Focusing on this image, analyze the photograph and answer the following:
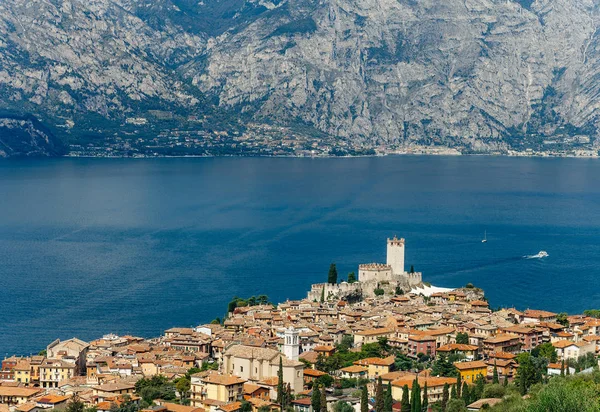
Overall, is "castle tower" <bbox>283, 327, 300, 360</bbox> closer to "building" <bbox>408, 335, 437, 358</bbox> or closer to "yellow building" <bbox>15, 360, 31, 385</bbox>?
"building" <bbox>408, 335, 437, 358</bbox>

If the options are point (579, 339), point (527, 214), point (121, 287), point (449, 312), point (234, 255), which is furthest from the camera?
point (527, 214)

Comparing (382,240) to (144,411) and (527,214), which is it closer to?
(527,214)

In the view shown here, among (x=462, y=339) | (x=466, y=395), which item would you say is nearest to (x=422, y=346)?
(x=462, y=339)

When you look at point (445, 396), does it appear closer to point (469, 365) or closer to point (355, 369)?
point (469, 365)

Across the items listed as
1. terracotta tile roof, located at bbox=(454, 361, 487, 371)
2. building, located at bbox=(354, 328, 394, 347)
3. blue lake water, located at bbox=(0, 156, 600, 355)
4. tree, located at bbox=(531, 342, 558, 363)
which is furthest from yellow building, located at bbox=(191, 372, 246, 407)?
blue lake water, located at bbox=(0, 156, 600, 355)

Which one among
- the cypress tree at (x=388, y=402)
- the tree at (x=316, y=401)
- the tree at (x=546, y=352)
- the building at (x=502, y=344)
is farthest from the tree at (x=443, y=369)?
the tree at (x=316, y=401)

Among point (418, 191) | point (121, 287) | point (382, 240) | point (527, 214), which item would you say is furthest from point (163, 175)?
point (121, 287)
